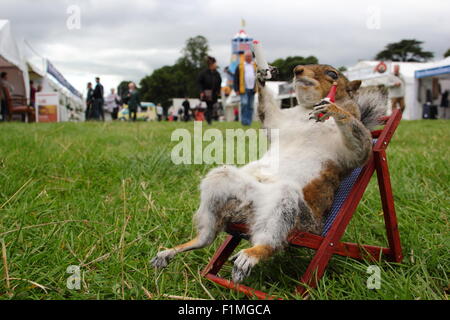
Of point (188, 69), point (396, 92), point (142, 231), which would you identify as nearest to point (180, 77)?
point (188, 69)

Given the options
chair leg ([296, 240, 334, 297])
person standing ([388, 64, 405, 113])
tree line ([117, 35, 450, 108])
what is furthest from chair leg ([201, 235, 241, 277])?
tree line ([117, 35, 450, 108])

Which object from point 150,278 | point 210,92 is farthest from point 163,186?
point 210,92

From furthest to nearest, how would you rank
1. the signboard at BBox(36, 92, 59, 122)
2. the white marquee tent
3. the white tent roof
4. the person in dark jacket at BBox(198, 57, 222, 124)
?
the white marquee tent, the signboard at BBox(36, 92, 59, 122), the white tent roof, the person in dark jacket at BBox(198, 57, 222, 124)

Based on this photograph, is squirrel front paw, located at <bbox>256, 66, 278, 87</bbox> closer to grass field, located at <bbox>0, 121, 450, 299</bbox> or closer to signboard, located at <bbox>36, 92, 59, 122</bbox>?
grass field, located at <bbox>0, 121, 450, 299</bbox>

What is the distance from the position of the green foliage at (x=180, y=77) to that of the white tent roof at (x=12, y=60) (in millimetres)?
32483

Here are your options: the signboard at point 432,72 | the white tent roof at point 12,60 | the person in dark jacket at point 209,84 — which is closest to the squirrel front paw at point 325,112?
the person in dark jacket at point 209,84

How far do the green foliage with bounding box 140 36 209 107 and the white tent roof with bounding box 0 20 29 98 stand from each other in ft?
107

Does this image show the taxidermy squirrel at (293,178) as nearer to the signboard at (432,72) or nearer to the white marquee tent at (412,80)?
the white marquee tent at (412,80)

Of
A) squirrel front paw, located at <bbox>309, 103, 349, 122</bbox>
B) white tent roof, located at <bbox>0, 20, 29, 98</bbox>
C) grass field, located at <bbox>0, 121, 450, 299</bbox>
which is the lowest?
grass field, located at <bbox>0, 121, 450, 299</bbox>

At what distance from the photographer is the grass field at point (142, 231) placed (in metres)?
1.58

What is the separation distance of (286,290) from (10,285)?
106 centimetres

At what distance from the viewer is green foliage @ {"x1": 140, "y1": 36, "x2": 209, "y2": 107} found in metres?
48.2

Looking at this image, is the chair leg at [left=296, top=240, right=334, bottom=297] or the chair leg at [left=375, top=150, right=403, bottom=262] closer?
the chair leg at [left=296, top=240, right=334, bottom=297]

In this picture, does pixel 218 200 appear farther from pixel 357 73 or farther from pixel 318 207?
pixel 357 73
